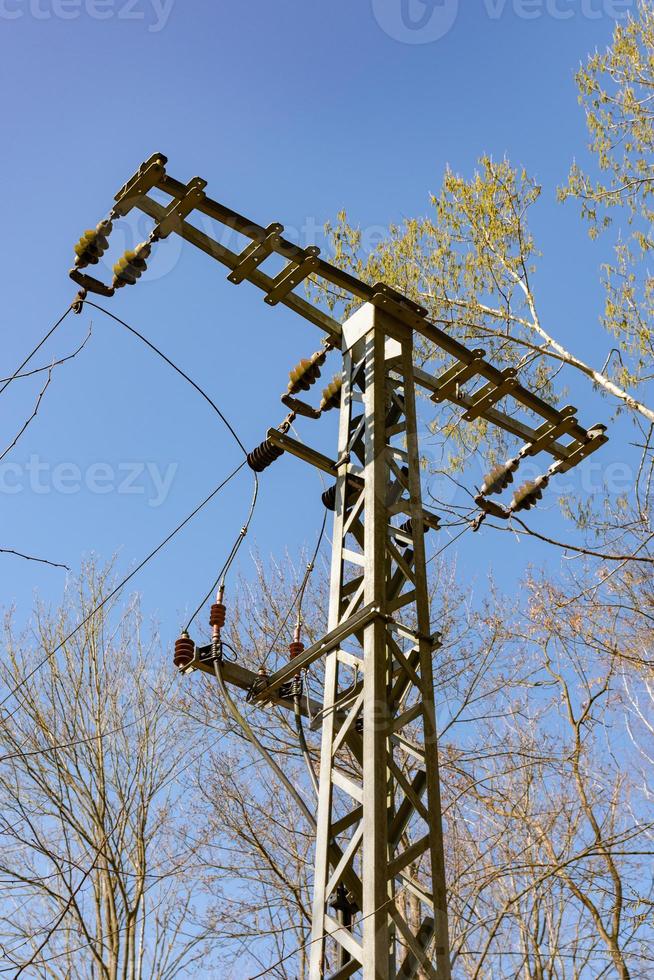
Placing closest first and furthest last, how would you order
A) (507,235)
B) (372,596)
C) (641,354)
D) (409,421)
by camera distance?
(372,596) < (409,421) < (641,354) < (507,235)

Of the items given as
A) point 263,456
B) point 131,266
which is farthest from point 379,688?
point 131,266

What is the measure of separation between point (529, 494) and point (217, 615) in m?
2.43

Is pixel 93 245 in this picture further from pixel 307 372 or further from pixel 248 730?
pixel 248 730

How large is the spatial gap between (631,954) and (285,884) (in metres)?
3.57

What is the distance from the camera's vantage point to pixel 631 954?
31.5 feet

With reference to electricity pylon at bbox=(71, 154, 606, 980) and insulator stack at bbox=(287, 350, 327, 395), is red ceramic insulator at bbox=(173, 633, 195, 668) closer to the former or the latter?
electricity pylon at bbox=(71, 154, 606, 980)

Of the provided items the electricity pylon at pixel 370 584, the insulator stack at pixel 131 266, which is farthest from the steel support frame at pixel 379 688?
the insulator stack at pixel 131 266

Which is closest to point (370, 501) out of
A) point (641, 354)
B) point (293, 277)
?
point (293, 277)

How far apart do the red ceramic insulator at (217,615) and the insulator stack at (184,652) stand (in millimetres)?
171

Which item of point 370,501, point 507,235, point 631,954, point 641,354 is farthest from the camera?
point 507,235

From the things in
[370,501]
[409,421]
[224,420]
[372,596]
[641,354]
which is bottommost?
[372,596]

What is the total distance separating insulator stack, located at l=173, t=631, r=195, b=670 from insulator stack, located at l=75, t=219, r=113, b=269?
6.72 ft

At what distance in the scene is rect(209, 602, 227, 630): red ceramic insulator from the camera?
475cm

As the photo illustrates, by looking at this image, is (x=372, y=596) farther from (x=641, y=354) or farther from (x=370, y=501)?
(x=641, y=354)
